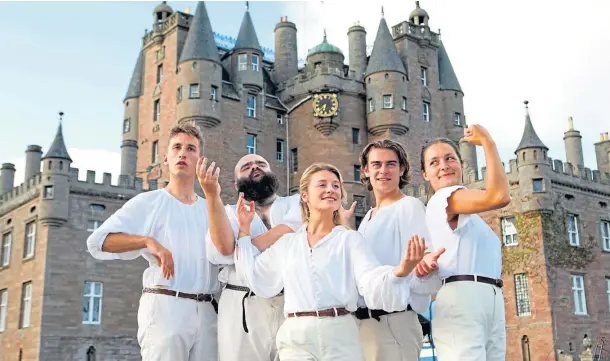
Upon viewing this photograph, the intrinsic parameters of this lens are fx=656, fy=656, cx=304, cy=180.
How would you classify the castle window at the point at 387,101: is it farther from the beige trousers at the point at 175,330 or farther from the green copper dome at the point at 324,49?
the beige trousers at the point at 175,330

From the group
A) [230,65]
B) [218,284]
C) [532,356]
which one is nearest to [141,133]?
[230,65]

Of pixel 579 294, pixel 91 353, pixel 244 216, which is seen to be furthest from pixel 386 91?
pixel 244 216

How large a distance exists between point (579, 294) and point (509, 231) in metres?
4.14

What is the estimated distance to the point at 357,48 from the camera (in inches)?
1654

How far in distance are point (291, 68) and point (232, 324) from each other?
3781cm

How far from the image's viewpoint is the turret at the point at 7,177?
37.6 meters

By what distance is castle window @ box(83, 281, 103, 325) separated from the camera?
97.3 feet

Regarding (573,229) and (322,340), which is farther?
(573,229)


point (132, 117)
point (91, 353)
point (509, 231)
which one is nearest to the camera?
point (91, 353)

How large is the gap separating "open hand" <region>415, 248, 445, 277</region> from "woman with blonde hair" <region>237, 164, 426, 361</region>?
11 cm

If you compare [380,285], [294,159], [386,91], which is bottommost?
[380,285]

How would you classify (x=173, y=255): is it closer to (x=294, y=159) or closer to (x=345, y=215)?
(x=345, y=215)

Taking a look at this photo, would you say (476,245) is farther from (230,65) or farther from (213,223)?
(230,65)

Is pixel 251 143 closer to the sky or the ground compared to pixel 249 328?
closer to the sky
